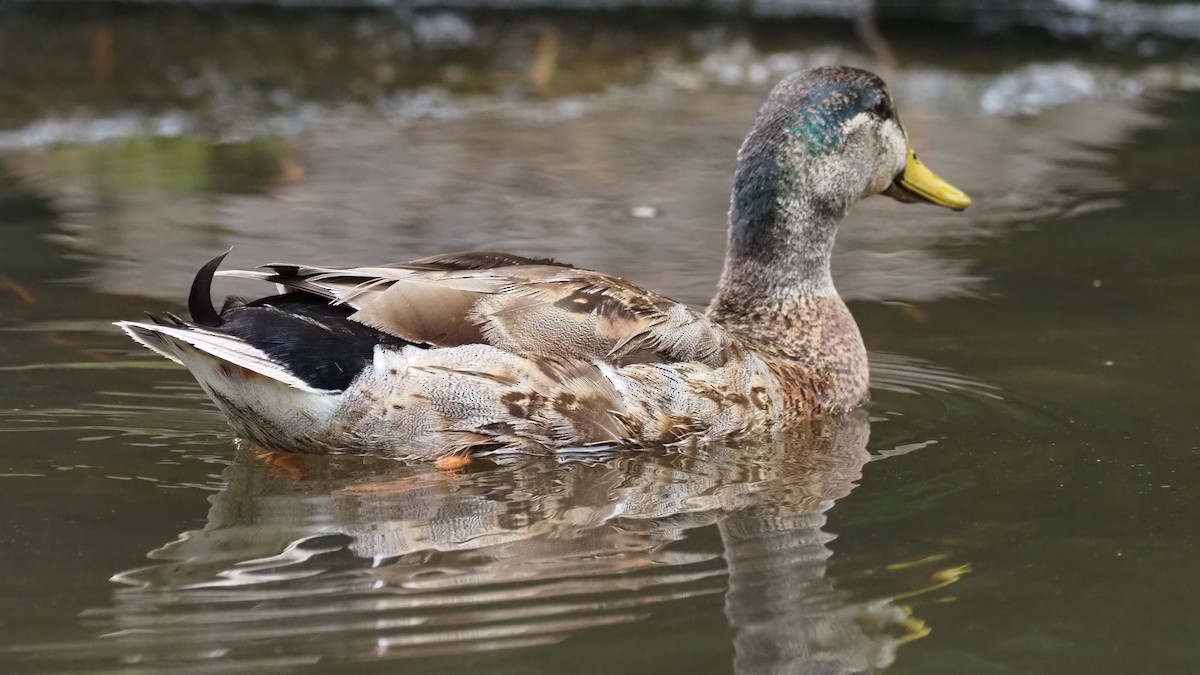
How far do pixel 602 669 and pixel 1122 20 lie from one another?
41.6 ft

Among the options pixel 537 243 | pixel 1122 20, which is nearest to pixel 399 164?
pixel 537 243

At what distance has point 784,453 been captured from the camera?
5.77 m

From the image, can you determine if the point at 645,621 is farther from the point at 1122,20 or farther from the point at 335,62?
the point at 1122,20

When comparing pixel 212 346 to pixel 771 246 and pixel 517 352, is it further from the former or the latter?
pixel 771 246

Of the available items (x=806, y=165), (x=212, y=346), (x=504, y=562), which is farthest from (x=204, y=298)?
(x=806, y=165)

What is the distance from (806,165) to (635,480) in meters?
1.62

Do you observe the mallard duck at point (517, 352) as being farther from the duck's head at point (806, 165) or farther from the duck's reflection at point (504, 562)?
the duck's reflection at point (504, 562)

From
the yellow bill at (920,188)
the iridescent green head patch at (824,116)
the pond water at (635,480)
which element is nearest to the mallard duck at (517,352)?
the iridescent green head patch at (824,116)

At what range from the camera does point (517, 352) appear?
214 inches

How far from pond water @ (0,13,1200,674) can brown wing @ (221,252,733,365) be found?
0.39 m

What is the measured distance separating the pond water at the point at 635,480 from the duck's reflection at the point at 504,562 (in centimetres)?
1

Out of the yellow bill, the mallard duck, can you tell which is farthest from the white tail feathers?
the yellow bill

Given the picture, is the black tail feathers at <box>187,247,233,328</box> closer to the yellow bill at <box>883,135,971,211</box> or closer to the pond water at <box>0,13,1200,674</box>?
the pond water at <box>0,13,1200,674</box>

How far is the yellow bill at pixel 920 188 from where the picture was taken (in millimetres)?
6875
